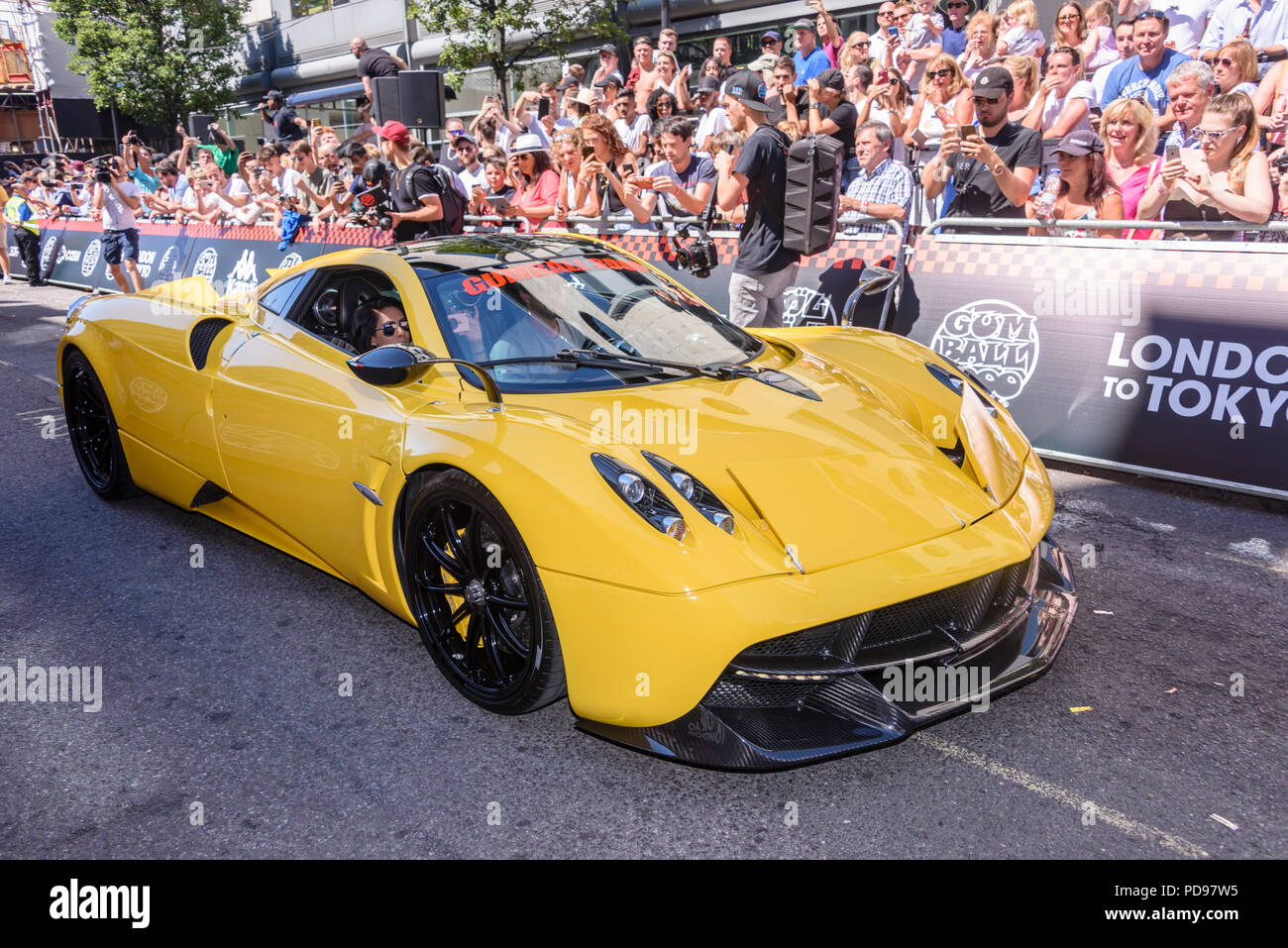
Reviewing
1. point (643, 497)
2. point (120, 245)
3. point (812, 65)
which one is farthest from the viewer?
point (120, 245)

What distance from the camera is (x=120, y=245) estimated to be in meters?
12.6

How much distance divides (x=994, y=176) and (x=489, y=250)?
147 inches

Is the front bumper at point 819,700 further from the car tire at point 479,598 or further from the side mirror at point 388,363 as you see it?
the side mirror at point 388,363

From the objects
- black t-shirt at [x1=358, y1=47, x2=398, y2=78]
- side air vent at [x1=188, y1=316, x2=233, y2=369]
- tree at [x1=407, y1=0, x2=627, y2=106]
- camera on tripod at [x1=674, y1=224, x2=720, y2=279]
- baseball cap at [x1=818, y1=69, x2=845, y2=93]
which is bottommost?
side air vent at [x1=188, y1=316, x2=233, y2=369]

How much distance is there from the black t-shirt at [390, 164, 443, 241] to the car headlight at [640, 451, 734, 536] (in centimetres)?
525

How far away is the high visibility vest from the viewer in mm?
16328

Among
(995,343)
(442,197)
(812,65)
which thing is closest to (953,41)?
(812,65)

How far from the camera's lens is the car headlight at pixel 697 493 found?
2660mm

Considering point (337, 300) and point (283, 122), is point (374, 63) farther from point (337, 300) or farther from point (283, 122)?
point (337, 300)

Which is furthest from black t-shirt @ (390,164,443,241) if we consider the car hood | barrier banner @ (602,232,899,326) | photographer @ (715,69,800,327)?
the car hood

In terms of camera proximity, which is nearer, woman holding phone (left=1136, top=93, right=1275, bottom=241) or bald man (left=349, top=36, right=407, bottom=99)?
woman holding phone (left=1136, top=93, right=1275, bottom=241)

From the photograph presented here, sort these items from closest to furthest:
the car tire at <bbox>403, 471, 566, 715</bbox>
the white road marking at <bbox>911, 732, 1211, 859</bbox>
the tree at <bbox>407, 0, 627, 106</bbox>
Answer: the white road marking at <bbox>911, 732, 1211, 859</bbox>, the car tire at <bbox>403, 471, 566, 715</bbox>, the tree at <bbox>407, 0, 627, 106</bbox>

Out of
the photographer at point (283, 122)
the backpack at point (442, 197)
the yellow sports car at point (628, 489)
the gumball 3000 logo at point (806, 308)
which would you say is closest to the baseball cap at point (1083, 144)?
the gumball 3000 logo at point (806, 308)

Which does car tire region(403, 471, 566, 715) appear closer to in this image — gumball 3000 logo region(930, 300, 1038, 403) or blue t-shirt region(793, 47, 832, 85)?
gumball 3000 logo region(930, 300, 1038, 403)
